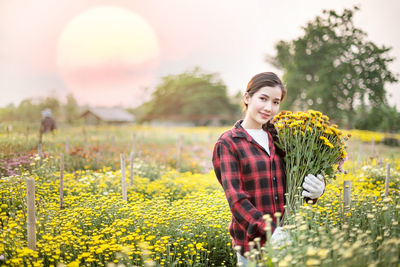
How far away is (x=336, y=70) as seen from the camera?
23125mm

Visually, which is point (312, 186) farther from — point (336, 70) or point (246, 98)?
point (336, 70)

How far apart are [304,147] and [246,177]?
1.99ft

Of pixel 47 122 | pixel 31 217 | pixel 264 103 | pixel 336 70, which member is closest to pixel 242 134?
pixel 264 103

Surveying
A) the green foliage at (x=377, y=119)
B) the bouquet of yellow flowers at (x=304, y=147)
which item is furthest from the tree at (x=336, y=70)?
the bouquet of yellow flowers at (x=304, y=147)

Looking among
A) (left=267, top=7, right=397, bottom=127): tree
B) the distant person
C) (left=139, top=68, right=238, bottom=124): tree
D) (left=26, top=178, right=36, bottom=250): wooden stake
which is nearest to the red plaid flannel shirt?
(left=26, top=178, right=36, bottom=250): wooden stake

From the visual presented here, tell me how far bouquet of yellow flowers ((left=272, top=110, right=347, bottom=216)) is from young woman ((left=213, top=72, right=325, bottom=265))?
0.27ft

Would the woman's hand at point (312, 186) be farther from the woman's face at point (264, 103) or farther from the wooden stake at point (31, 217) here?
the wooden stake at point (31, 217)

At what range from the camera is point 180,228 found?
14.0 ft

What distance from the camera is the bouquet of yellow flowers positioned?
249cm

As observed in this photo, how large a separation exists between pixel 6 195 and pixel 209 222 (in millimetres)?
3097

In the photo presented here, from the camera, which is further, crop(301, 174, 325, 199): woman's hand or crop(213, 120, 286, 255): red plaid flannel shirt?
crop(301, 174, 325, 199): woman's hand

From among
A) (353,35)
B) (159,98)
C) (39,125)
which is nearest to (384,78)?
(353,35)

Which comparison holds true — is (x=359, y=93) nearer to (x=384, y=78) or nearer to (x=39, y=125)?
(x=384, y=78)

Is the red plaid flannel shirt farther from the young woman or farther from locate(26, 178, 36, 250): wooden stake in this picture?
locate(26, 178, 36, 250): wooden stake
